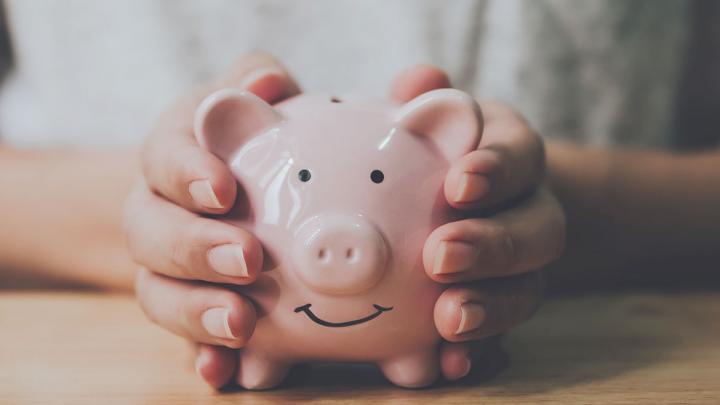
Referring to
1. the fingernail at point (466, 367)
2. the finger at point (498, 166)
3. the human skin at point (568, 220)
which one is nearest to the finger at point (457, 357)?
the fingernail at point (466, 367)

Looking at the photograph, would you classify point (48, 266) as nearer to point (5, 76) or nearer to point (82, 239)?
point (82, 239)

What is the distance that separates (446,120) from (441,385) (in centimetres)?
20

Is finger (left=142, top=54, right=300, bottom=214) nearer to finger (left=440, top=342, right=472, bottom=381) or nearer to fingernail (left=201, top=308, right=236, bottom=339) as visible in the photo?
fingernail (left=201, top=308, right=236, bottom=339)

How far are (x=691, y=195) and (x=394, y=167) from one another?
1.85 ft

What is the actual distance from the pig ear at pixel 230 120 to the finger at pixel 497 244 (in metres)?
0.14

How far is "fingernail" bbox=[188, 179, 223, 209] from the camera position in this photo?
0.48m

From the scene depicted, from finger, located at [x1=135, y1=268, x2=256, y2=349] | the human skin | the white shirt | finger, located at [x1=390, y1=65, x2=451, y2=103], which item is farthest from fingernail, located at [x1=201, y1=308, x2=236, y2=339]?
the white shirt

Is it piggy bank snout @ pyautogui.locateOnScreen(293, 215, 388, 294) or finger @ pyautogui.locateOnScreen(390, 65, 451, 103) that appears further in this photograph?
finger @ pyautogui.locateOnScreen(390, 65, 451, 103)

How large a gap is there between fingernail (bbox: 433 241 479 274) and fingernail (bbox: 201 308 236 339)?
0.46ft

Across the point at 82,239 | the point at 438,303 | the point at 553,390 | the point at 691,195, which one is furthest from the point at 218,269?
the point at 691,195

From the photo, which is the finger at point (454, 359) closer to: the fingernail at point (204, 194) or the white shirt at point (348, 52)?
the fingernail at point (204, 194)

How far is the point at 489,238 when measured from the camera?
49 centimetres

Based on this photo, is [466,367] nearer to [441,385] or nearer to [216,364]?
[441,385]

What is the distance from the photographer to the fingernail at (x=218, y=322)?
0.48m
